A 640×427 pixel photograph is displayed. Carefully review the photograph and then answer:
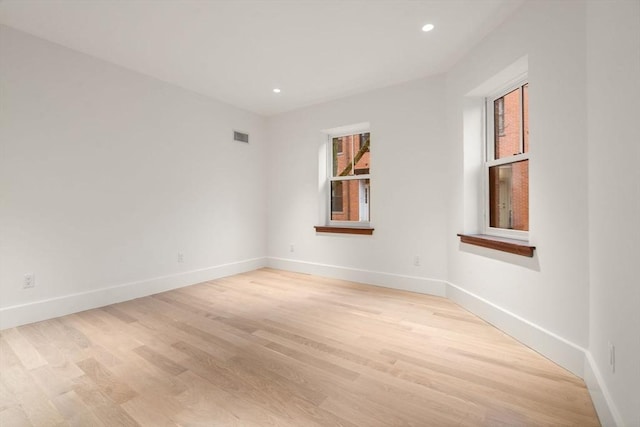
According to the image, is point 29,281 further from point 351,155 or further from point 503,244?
point 503,244

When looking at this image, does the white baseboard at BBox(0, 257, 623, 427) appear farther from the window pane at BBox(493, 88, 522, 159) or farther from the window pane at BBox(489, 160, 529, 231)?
the window pane at BBox(493, 88, 522, 159)

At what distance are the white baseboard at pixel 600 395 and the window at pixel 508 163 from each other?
1086 mm

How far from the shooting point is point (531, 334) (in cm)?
210

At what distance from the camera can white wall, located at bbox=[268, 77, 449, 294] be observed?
3.42 metres

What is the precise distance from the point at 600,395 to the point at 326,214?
11.4 ft

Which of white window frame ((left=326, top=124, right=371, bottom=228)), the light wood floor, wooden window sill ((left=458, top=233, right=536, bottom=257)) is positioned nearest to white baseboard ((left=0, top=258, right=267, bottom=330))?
the light wood floor

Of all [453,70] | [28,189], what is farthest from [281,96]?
[28,189]

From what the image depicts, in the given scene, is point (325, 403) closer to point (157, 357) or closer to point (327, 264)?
point (157, 357)

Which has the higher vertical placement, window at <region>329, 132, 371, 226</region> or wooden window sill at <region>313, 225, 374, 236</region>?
window at <region>329, 132, 371, 226</region>

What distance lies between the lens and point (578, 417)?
1.40 metres

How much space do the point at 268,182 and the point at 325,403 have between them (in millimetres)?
3925

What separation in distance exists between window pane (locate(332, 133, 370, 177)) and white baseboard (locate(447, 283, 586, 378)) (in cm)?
220

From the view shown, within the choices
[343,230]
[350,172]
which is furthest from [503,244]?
[350,172]

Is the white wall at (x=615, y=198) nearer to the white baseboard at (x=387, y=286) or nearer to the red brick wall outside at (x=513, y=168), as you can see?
the white baseboard at (x=387, y=286)
